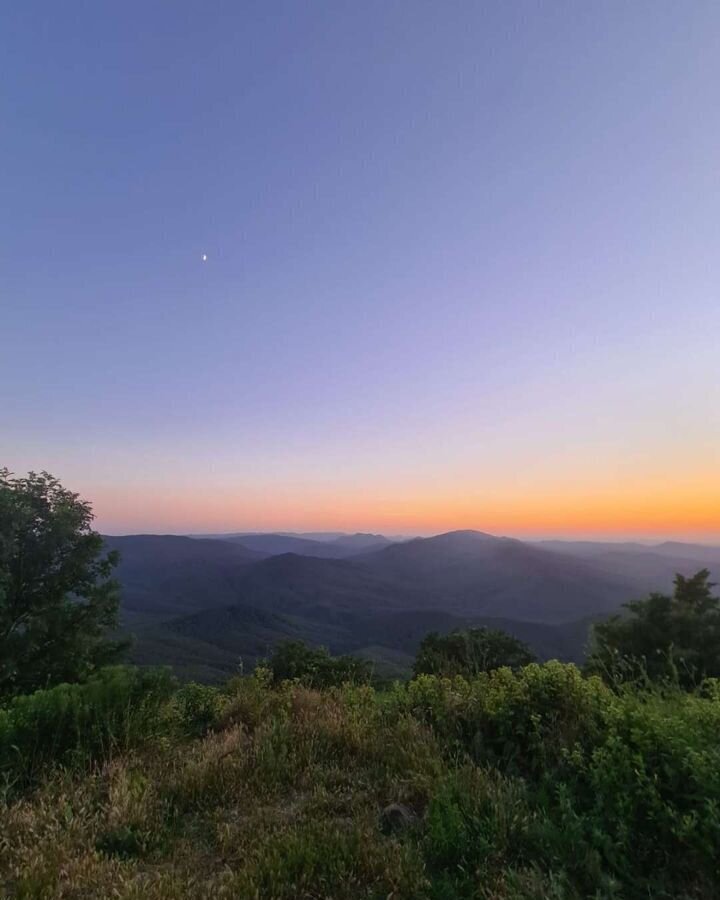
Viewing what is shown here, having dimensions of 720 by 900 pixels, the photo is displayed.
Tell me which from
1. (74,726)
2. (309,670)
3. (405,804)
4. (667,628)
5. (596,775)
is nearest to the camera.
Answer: (596,775)

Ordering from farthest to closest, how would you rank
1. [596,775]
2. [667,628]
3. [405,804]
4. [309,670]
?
[667,628] < [309,670] < [405,804] < [596,775]

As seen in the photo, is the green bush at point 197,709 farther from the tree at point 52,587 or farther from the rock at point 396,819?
the tree at point 52,587

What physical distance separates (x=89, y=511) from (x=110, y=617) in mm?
→ 5726

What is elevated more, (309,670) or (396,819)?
(396,819)

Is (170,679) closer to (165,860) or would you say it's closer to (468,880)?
(165,860)

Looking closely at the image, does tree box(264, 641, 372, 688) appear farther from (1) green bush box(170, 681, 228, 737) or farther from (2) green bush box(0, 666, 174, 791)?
(2) green bush box(0, 666, 174, 791)

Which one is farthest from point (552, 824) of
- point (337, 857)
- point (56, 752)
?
point (56, 752)

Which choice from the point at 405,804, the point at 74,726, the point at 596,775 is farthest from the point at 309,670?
the point at 596,775

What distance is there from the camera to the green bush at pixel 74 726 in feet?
14.9

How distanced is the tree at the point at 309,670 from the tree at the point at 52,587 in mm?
11195

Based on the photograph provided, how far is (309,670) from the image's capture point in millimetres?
9852

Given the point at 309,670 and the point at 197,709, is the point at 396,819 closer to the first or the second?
the point at 197,709

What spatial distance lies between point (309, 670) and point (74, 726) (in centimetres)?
549

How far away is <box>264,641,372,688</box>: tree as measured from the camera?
7.78 m
